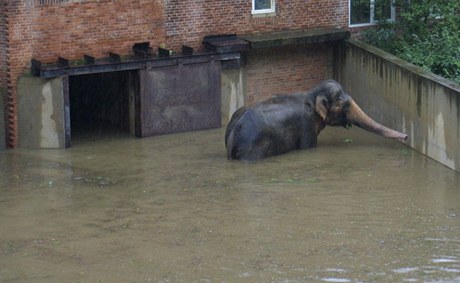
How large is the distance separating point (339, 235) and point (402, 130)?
20.1 ft

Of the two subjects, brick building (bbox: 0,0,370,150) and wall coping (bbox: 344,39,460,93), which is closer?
wall coping (bbox: 344,39,460,93)

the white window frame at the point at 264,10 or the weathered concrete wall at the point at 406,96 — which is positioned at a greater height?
the white window frame at the point at 264,10

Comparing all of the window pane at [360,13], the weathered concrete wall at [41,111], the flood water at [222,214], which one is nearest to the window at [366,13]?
the window pane at [360,13]

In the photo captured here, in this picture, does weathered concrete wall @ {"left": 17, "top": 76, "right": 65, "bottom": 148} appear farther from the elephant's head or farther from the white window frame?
the elephant's head

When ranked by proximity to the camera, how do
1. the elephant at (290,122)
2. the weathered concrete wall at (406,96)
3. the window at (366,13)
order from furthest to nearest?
the window at (366,13) < the elephant at (290,122) < the weathered concrete wall at (406,96)

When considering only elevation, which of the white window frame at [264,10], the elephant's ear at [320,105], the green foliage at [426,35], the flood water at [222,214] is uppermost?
the white window frame at [264,10]

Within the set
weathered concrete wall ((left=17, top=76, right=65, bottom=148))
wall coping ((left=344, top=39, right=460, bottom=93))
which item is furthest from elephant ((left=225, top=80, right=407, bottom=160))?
weathered concrete wall ((left=17, top=76, right=65, bottom=148))

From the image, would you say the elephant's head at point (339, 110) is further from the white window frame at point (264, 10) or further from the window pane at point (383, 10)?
the window pane at point (383, 10)

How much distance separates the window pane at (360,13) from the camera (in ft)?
83.5

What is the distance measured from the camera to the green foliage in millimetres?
23219

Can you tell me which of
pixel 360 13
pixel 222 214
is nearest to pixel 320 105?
pixel 360 13

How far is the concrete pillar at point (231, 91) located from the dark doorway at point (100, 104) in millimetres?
2032

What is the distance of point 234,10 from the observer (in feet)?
78.8

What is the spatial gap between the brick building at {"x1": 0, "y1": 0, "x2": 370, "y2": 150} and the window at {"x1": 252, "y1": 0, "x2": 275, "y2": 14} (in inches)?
0.8
